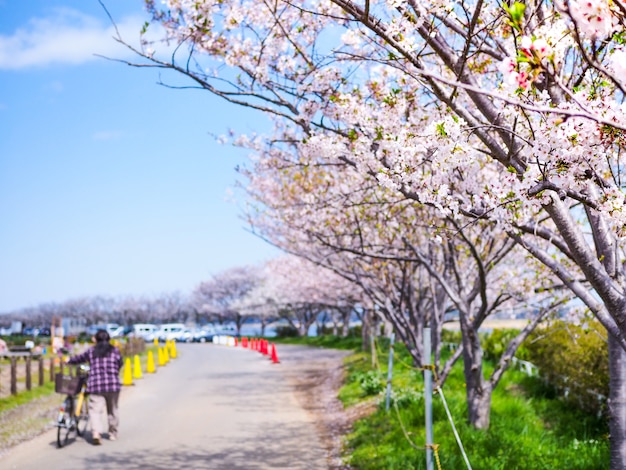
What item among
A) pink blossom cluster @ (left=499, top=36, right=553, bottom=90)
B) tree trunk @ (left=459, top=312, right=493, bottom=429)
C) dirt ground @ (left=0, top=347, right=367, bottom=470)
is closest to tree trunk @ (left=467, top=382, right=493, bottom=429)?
tree trunk @ (left=459, top=312, right=493, bottom=429)

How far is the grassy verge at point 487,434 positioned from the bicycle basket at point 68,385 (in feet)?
13.5

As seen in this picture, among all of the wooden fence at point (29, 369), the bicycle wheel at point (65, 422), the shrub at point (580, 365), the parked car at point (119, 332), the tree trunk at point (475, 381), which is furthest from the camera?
the parked car at point (119, 332)

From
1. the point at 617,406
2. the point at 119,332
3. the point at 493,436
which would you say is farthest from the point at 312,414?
the point at 119,332

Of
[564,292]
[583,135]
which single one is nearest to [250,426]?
[564,292]

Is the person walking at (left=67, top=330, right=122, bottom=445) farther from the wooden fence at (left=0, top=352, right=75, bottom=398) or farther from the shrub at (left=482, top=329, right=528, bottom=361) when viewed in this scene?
the shrub at (left=482, top=329, right=528, bottom=361)

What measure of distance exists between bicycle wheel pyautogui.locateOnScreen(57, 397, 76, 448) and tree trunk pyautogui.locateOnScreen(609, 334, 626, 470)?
7312 mm

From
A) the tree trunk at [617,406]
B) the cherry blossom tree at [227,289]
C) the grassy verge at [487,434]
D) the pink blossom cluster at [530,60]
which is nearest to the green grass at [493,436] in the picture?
the grassy verge at [487,434]

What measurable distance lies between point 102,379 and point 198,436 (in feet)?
5.65

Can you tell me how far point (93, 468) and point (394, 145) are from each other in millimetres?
6079

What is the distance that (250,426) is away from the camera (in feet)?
38.2

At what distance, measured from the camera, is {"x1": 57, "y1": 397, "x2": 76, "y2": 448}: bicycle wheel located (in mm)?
9898

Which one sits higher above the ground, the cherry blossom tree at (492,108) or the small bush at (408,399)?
the cherry blossom tree at (492,108)

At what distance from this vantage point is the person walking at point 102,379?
10.4m

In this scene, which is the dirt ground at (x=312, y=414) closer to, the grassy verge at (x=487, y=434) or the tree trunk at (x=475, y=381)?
the grassy verge at (x=487, y=434)
